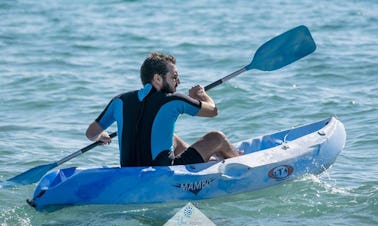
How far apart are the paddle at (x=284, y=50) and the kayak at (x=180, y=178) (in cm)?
97

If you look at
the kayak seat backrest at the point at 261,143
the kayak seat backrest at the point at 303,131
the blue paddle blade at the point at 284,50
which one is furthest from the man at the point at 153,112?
the blue paddle blade at the point at 284,50

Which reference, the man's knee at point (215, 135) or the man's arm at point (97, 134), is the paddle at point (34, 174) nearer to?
the man's arm at point (97, 134)

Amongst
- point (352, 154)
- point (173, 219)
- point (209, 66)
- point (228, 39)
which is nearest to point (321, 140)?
point (352, 154)

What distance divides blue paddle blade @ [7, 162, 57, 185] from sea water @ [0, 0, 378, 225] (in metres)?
0.14

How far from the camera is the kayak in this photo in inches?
242

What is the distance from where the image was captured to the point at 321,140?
22.8 ft

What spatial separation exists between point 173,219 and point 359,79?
226 inches

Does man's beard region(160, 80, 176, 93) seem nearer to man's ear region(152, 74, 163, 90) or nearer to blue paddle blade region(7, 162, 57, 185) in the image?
man's ear region(152, 74, 163, 90)

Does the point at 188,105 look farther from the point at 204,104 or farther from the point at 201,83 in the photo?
the point at 201,83

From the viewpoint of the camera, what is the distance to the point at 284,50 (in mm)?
7625

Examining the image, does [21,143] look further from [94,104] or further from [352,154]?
[352,154]

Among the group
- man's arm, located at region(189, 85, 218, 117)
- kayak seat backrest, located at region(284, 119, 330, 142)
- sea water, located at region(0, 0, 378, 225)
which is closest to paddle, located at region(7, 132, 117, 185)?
sea water, located at region(0, 0, 378, 225)

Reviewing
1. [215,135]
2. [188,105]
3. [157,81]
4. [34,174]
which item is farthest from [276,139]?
[34,174]

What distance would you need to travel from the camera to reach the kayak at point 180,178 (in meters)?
6.14
